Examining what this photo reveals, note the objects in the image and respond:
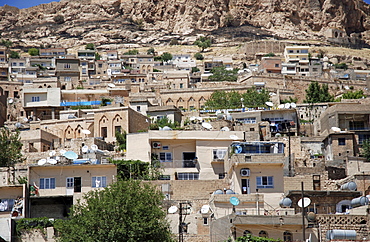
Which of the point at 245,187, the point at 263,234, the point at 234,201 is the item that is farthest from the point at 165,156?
the point at 263,234

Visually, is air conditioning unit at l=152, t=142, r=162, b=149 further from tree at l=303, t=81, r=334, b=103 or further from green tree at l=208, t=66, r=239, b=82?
green tree at l=208, t=66, r=239, b=82

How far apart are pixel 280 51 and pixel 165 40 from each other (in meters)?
31.4

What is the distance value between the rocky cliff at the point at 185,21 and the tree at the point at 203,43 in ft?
17.9

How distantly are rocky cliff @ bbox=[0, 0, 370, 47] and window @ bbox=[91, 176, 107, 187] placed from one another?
105 metres

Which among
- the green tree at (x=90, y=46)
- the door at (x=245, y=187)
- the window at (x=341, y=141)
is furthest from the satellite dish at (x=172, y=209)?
the green tree at (x=90, y=46)

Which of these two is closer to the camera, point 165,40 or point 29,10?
point 165,40

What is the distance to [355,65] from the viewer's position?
4358 inches

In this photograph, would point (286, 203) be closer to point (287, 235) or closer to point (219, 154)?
point (287, 235)

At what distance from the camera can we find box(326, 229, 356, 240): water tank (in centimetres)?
2855

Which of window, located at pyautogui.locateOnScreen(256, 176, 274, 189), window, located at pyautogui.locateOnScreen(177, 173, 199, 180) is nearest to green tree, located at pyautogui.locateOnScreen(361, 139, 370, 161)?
window, located at pyautogui.locateOnScreen(256, 176, 274, 189)

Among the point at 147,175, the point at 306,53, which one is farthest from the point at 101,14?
the point at 147,175

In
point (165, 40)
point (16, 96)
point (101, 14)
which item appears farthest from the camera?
point (101, 14)

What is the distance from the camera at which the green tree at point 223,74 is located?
8900cm

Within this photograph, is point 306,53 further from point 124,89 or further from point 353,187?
point 353,187
